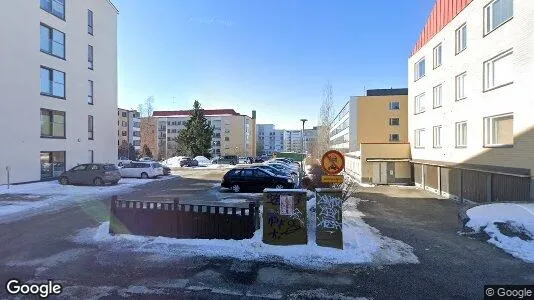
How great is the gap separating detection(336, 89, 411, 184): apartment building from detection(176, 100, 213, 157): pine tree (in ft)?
80.2

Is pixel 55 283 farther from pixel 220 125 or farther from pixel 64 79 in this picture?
pixel 220 125

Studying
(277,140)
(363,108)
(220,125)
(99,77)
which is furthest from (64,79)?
(277,140)

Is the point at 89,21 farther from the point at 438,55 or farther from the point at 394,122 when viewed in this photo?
the point at 394,122

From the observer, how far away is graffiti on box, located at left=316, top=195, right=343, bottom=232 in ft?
25.7

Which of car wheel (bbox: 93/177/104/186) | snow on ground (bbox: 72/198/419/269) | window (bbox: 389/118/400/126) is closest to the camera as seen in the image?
snow on ground (bbox: 72/198/419/269)

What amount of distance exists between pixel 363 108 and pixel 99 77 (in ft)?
110

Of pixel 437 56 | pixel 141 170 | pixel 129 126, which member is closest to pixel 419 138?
pixel 437 56

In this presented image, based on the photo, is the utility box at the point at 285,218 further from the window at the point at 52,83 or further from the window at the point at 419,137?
the window at the point at 52,83

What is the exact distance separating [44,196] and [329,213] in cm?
1556

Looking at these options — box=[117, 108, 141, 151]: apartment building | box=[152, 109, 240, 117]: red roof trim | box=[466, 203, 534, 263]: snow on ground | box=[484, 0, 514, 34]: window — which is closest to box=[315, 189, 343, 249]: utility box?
box=[466, 203, 534, 263]: snow on ground

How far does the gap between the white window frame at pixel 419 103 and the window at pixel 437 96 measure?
221 cm

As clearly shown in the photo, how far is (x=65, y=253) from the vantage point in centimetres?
770

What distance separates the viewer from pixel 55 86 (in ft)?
83.4

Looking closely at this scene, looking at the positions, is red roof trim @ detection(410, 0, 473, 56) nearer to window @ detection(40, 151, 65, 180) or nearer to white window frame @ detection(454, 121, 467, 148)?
white window frame @ detection(454, 121, 467, 148)
